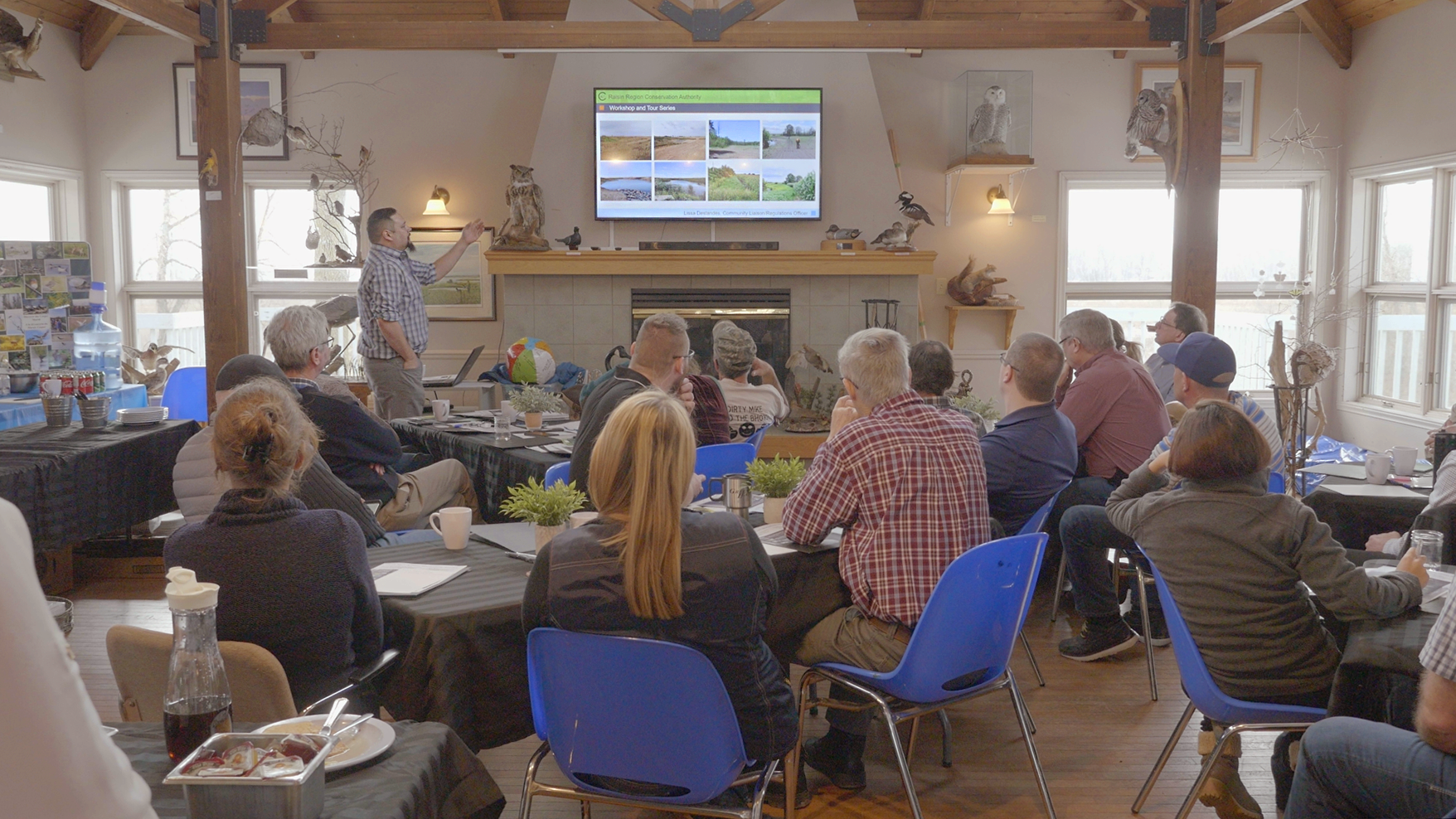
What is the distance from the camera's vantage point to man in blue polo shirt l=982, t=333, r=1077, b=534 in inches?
132

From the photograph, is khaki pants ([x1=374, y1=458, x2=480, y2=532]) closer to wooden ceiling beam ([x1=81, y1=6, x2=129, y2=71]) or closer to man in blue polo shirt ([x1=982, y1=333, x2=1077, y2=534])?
man in blue polo shirt ([x1=982, y1=333, x2=1077, y2=534])

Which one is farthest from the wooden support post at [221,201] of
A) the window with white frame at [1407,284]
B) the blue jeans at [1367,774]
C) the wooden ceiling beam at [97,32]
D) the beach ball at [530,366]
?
the window with white frame at [1407,284]

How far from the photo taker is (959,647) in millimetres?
2398

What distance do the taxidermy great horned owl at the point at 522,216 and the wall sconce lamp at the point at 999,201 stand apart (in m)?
3.49

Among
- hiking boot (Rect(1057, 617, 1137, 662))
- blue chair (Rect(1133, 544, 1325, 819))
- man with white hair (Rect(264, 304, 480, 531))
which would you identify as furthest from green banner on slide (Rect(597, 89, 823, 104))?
blue chair (Rect(1133, 544, 1325, 819))

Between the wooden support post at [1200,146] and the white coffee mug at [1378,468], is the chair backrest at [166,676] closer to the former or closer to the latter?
the white coffee mug at [1378,468]

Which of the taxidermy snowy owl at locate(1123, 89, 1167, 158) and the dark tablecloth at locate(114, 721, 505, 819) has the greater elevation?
the taxidermy snowy owl at locate(1123, 89, 1167, 158)

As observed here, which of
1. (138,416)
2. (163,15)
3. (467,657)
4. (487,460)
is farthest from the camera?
(163,15)

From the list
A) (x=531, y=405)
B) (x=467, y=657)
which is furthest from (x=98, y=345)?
(x=467, y=657)

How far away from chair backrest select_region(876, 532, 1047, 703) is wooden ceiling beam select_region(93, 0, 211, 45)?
185 inches

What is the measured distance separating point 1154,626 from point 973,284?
14.9 ft

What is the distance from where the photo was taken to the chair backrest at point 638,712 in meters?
1.86

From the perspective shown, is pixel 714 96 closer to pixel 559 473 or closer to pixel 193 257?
pixel 193 257

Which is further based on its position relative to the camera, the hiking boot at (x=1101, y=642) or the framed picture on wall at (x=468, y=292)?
the framed picture on wall at (x=468, y=292)
